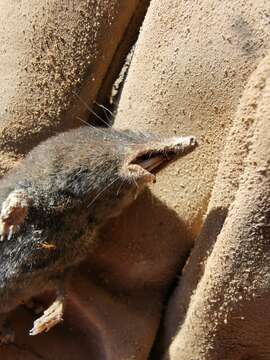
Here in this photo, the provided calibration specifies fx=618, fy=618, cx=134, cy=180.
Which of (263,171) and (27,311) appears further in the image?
(27,311)

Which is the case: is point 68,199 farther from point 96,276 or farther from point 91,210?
point 96,276

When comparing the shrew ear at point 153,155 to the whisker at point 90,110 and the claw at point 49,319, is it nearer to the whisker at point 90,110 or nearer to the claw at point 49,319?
the whisker at point 90,110

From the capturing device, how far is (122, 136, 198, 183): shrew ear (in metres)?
1.62

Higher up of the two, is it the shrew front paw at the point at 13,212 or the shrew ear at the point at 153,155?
the shrew front paw at the point at 13,212

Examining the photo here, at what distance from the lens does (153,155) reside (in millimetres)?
1727

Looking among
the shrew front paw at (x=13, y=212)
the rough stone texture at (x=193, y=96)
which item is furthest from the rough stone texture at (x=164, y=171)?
the shrew front paw at (x=13, y=212)

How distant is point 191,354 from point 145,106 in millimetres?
693

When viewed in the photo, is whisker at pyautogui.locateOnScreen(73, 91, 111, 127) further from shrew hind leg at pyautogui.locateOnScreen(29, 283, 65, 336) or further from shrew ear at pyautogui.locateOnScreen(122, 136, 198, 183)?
shrew hind leg at pyautogui.locateOnScreen(29, 283, 65, 336)

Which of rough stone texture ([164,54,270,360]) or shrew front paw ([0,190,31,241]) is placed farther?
shrew front paw ([0,190,31,241])

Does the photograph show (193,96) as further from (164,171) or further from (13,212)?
(13,212)

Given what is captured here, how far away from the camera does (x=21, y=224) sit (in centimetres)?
168

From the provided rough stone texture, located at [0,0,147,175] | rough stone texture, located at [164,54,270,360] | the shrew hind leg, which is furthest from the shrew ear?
the shrew hind leg

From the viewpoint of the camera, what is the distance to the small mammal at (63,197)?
171 centimetres

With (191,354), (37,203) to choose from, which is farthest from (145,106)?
(191,354)
